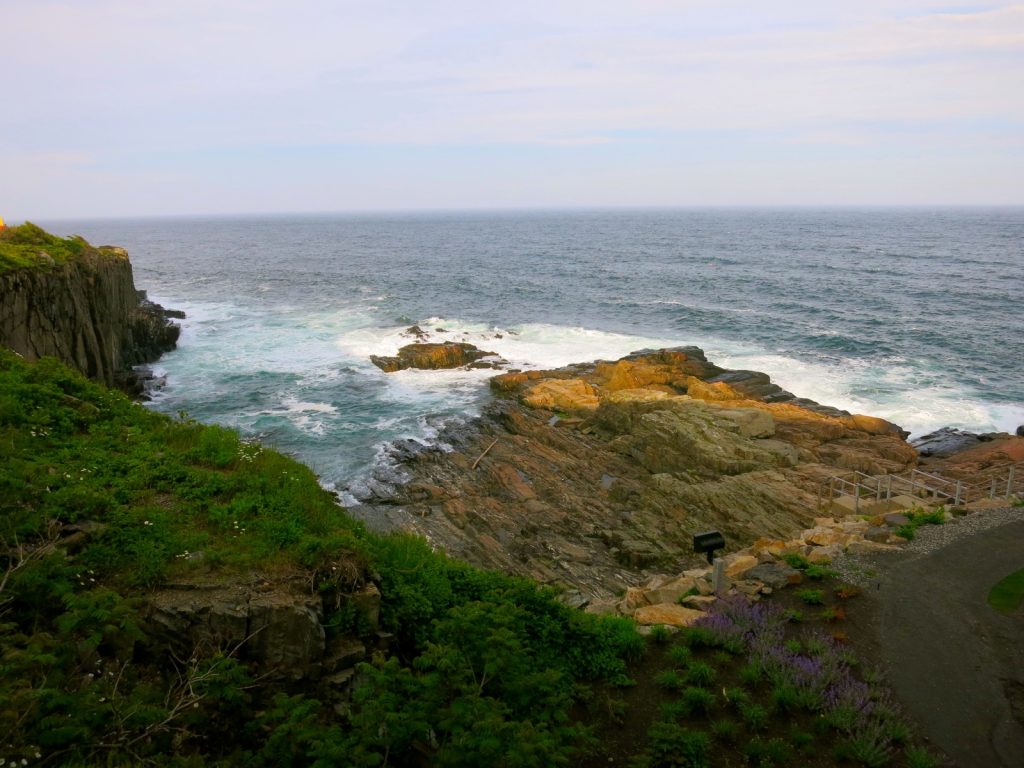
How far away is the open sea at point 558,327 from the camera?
30.9 metres

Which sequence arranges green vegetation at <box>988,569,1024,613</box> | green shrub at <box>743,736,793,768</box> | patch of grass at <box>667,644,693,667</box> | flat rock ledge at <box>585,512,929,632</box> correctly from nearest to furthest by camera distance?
1. green shrub at <box>743,736,793,768</box>
2. patch of grass at <box>667,644,693,667</box>
3. green vegetation at <box>988,569,1024,613</box>
4. flat rock ledge at <box>585,512,929,632</box>

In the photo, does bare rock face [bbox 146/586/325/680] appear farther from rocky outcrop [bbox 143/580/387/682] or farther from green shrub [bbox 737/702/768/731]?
green shrub [bbox 737/702/768/731]

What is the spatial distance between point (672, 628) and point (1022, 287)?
72.0m

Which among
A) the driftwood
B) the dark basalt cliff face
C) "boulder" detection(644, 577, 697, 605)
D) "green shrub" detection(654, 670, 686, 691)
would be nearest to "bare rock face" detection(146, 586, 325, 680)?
"green shrub" detection(654, 670, 686, 691)

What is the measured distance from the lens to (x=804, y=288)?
217 feet

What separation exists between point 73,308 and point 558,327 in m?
31.9

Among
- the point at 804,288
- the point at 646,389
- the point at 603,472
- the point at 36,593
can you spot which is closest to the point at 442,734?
the point at 36,593

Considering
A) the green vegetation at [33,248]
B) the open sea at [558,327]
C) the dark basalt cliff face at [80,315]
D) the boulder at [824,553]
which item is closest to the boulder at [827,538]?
the boulder at [824,553]

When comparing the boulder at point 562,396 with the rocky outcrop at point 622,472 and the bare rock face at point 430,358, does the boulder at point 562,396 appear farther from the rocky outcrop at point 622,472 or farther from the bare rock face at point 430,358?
the bare rock face at point 430,358

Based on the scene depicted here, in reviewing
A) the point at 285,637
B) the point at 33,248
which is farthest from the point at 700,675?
the point at 33,248

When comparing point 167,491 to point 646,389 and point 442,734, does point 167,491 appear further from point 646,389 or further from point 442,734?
point 646,389

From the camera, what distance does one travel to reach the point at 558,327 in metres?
50.0

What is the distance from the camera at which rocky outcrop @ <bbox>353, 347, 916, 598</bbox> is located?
63.6ft

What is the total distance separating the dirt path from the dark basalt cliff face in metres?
23.4
